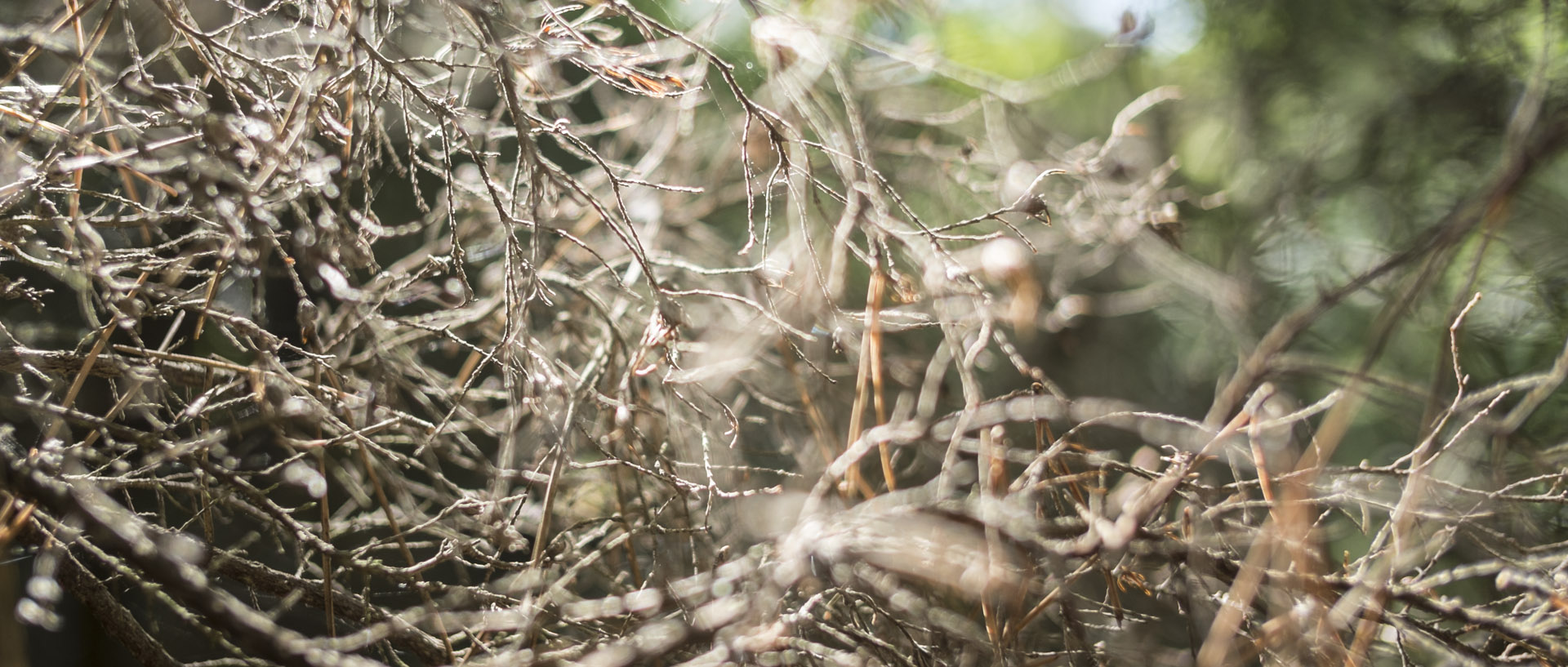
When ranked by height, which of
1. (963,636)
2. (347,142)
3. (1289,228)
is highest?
(347,142)

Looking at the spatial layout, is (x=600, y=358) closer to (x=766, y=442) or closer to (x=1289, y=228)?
(x=766, y=442)

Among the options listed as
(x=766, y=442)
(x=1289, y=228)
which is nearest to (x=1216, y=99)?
(x=1289, y=228)

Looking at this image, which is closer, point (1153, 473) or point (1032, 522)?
point (1032, 522)

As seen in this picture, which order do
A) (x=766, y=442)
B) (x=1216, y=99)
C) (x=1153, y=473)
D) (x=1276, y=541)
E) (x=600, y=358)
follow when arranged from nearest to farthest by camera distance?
(x=1276, y=541), (x=1153, y=473), (x=600, y=358), (x=766, y=442), (x=1216, y=99)

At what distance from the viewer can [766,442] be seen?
109 inches

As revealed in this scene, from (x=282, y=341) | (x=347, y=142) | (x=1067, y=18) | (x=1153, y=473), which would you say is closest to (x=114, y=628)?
(x=282, y=341)

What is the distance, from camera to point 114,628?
39.3 inches

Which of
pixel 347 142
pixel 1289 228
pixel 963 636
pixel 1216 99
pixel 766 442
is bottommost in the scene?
pixel 766 442

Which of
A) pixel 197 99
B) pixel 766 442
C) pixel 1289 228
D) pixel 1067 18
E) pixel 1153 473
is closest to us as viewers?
pixel 1153 473

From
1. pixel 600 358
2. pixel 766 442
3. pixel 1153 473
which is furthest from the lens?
pixel 766 442

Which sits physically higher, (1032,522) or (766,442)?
(1032,522)

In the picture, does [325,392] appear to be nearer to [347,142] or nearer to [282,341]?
[282,341]

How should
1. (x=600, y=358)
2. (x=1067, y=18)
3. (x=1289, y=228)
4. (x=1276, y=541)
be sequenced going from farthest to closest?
(x=1067, y=18), (x=1289, y=228), (x=600, y=358), (x=1276, y=541)

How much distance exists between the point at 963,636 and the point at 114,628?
903 millimetres
